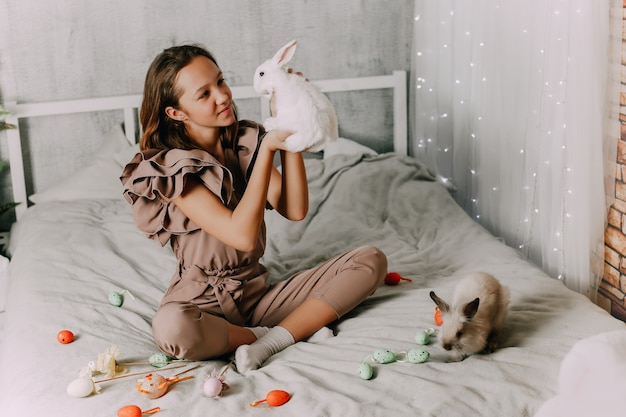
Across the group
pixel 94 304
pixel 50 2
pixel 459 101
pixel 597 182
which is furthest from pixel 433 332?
pixel 50 2

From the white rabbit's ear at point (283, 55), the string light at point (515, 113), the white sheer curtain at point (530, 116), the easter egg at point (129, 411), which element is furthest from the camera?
the string light at point (515, 113)

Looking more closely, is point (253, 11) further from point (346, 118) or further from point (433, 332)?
point (433, 332)

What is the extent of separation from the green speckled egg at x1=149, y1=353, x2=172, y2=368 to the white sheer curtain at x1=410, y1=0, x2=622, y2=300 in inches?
45.8

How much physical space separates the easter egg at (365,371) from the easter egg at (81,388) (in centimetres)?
55

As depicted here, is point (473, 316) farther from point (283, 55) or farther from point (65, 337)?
point (65, 337)

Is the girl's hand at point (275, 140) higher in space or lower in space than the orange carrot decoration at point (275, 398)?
higher

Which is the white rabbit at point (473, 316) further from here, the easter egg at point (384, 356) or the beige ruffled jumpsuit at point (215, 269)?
the beige ruffled jumpsuit at point (215, 269)

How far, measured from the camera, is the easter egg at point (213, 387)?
61.0 inches

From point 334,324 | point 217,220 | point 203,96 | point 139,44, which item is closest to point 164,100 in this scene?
point 203,96

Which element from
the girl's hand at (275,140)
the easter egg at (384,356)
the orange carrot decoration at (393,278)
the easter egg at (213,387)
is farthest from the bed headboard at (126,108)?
the easter egg at (213,387)

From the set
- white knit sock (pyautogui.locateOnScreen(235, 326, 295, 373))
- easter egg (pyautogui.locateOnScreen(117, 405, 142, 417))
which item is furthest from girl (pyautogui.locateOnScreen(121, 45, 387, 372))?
easter egg (pyautogui.locateOnScreen(117, 405, 142, 417))

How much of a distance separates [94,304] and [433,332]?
917mm

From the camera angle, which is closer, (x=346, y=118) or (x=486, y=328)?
(x=486, y=328)

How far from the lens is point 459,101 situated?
3.01 meters
